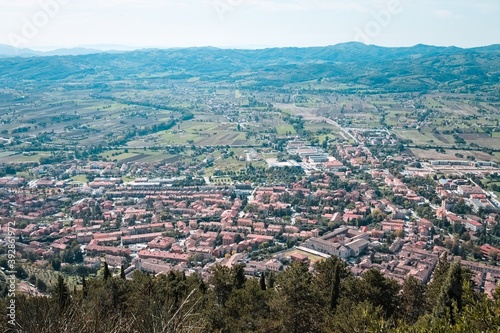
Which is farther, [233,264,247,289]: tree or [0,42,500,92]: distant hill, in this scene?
[0,42,500,92]: distant hill

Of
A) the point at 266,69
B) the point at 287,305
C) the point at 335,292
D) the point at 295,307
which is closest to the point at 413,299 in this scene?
the point at 335,292

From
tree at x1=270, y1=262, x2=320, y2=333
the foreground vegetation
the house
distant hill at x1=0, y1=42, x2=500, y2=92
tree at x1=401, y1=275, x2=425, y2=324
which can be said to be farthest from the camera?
distant hill at x1=0, y1=42, x2=500, y2=92

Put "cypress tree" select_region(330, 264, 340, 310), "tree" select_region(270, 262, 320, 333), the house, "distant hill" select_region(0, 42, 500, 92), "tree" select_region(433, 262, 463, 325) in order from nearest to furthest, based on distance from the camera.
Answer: "tree" select_region(433, 262, 463, 325)
"tree" select_region(270, 262, 320, 333)
"cypress tree" select_region(330, 264, 340, 310)
the house
"distant hill" select_region(0, 42, 500, 92)

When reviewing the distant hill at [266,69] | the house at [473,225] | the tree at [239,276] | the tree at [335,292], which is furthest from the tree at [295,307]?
the distant hill at [266,69]

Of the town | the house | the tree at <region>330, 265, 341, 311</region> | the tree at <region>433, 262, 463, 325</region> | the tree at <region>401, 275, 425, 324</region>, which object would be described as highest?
the tree at <region>433, 262, 463, 325</region>

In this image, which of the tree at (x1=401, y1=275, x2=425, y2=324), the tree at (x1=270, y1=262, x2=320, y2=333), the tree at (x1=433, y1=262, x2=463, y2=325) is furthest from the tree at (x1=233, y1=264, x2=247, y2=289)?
the tree at (x1=433, y1=262, x2=463, y2=325)

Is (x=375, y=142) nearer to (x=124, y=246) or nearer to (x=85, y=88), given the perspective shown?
(x=124, y=246)

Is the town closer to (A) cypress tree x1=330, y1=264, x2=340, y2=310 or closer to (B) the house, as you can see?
(B) the house

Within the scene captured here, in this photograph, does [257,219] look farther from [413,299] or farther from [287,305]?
[287,305]
